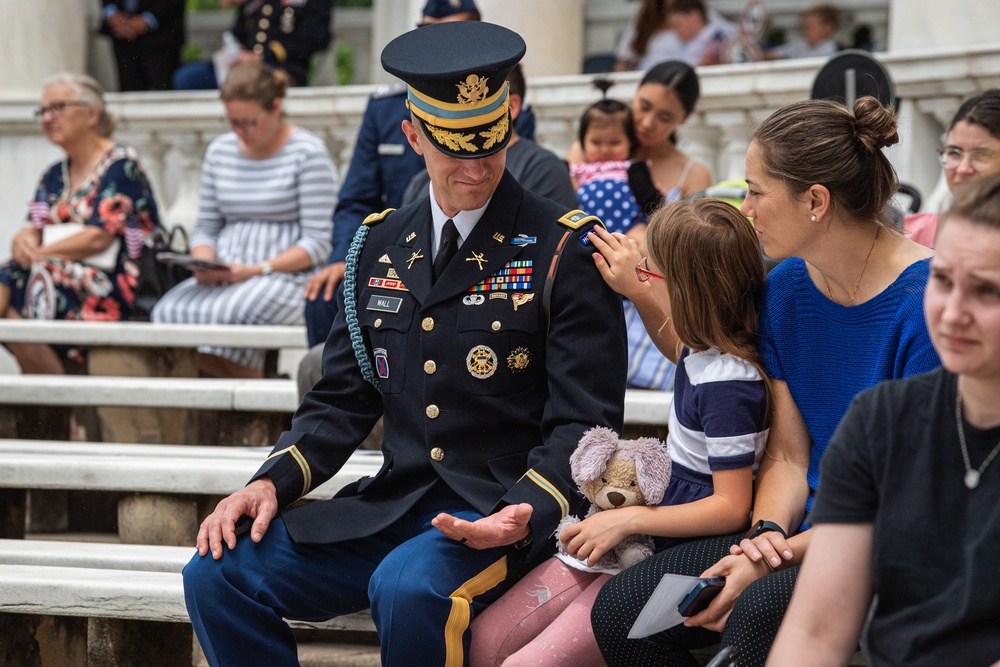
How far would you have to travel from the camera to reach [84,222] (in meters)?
5.35

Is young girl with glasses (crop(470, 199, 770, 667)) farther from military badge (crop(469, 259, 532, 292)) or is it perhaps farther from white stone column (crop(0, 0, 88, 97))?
white stone column (crop(0, 0, 88, 97))

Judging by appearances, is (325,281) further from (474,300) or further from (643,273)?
(643,273)

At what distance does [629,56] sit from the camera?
8242 mm

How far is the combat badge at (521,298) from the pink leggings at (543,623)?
21.3 inches

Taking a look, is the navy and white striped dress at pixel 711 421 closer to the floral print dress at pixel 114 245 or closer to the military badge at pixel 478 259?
the military badge at pixel 478 259

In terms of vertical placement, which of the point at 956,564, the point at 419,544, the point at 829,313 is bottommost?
the point at 419,544

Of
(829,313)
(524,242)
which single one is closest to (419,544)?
(524,242)

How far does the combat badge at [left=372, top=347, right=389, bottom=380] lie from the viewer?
2777 millimetres

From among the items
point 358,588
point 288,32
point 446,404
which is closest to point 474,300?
point 446,404

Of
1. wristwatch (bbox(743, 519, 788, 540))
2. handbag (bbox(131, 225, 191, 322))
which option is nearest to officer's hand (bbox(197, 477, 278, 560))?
wristwatch (bbox(743, 519, 788, 540))

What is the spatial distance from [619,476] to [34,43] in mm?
6427

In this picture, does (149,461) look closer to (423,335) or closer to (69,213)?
(423,335)

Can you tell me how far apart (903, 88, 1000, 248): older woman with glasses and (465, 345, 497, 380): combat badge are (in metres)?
1.24

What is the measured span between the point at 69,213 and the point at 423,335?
3.22 metres
